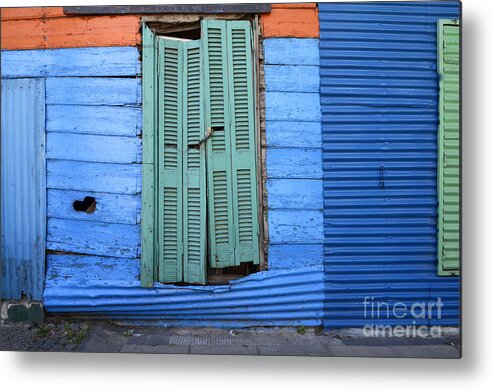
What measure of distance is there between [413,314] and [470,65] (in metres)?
1.60

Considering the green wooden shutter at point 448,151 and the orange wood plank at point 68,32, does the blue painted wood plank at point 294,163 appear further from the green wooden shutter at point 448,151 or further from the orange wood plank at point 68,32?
the orange wood plank at point 68,32

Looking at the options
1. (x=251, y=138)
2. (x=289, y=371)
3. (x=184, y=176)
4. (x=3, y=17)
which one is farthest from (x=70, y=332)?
(x=3, y=17)

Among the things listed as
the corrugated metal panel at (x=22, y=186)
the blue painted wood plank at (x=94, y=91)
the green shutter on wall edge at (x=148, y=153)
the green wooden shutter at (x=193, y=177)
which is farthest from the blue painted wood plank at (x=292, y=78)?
the corrugated metal panel at (x=22, y=186)

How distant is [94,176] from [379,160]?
195cm

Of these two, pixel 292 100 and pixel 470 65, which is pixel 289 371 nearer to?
pixel 292 100

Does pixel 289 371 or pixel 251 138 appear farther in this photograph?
pixel 251 138

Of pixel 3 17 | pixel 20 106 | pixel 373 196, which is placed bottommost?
pixel 373 196

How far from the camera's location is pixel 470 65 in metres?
2.15

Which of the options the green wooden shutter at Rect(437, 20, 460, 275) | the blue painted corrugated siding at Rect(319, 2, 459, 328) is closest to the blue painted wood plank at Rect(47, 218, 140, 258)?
the blue painted corrugated siding at Rect(319, 2, 459, 328)

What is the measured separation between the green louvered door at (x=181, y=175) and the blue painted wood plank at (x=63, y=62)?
0.36 metres

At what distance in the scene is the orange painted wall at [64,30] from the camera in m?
2.52

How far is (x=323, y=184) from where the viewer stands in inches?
101

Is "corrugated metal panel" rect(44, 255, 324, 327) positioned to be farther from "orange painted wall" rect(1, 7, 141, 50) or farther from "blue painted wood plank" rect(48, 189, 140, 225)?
"orange painted wall" rect(1, 7, 141, 50)

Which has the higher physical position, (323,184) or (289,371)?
(323,184)
